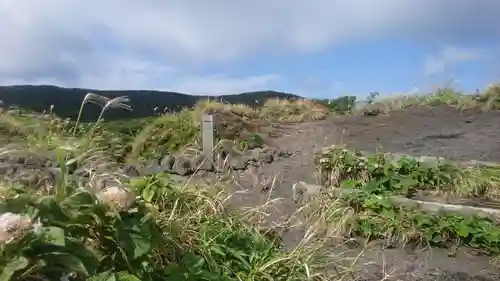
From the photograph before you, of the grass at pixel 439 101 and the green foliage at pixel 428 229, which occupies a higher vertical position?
the grass at pixel 439 101

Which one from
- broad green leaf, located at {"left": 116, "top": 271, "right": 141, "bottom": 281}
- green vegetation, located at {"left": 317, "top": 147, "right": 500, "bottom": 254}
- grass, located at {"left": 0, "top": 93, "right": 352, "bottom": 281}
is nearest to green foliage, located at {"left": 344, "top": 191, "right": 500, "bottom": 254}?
green vegetation, located at {"left": 317, "top": 147, "right": 500, "bottom": 254}

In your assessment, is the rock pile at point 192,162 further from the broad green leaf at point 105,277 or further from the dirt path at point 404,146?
the broad green leaf at point 105,277

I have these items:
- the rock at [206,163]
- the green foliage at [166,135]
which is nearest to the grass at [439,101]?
the green foliage at [166,135]

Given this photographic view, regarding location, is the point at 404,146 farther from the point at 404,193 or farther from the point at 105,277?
the point at 105,277

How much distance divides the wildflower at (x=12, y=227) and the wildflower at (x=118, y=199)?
0.51 meters

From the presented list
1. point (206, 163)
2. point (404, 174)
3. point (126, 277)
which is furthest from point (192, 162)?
point (126, 277)

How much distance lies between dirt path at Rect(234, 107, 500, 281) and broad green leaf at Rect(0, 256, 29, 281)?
2.40m

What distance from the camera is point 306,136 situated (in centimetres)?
1038

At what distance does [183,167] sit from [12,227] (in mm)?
6070

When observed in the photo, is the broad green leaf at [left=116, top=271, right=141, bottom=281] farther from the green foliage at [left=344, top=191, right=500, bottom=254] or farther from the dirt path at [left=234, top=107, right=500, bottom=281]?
the green foliage at [left=344, top=191, right=500, bottom=254]

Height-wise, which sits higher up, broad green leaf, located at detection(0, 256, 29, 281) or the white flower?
the white flower

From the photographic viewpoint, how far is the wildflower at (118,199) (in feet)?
8.25

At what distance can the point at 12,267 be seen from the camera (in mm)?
1950

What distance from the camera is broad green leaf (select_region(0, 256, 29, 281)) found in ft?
6.34
